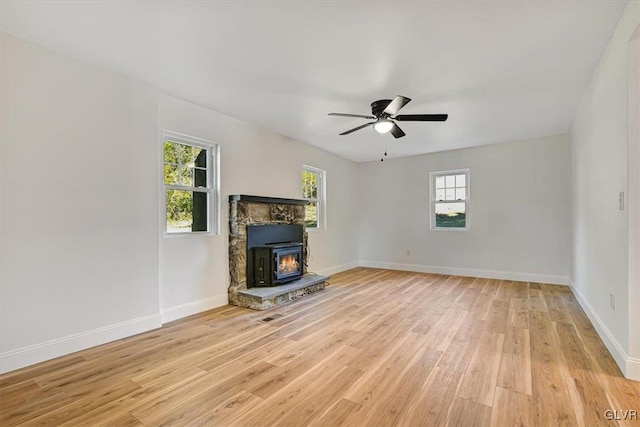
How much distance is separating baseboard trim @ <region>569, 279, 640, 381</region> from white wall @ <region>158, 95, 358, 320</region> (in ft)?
13.5

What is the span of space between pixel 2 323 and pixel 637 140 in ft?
16.4

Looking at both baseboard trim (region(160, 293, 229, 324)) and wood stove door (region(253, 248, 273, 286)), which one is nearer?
baseboard trim (region(160, 293, 229, 324))

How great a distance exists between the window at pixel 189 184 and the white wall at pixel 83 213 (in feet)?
0.58

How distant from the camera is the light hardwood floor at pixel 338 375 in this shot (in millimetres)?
1817

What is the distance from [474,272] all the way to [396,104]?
4496 millimetres

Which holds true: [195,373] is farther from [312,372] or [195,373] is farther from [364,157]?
[364,157]

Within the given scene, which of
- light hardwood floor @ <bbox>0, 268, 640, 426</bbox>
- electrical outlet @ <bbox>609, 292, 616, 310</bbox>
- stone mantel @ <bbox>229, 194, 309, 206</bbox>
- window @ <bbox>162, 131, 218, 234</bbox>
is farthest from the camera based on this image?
stone mantel @ <bbox>229, 194, 309, 206</bbox>

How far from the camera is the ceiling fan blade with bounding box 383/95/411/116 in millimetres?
2979

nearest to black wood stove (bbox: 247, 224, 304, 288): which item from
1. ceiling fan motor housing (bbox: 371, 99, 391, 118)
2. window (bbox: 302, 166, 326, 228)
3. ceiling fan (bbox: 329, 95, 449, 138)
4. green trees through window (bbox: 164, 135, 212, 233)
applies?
green trees through window (bbox: 164, 135, 212, 233)

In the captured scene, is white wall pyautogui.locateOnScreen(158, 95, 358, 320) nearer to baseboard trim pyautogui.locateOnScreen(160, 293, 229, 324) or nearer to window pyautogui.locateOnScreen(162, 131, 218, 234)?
baseboard trim pyautogui.locateOnScreen(160, 293, 229, 324)

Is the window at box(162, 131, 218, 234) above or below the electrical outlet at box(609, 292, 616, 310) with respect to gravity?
above

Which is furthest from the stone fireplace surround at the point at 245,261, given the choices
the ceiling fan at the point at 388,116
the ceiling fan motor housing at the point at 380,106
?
the ceiling fan motor housing at the point at 380,106

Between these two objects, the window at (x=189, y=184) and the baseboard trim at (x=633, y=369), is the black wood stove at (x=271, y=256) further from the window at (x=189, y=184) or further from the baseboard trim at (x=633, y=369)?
the baseboard trim at (x=633, y=369)

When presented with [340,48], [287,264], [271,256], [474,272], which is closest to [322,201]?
[287,264]
